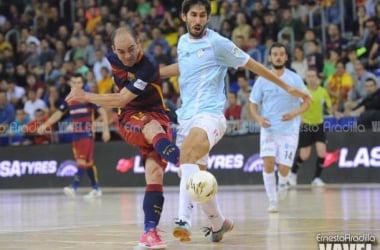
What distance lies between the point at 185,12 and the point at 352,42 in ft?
46.4

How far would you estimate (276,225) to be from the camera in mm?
10555

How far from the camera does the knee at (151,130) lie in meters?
8.72

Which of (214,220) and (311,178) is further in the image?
(311,178)

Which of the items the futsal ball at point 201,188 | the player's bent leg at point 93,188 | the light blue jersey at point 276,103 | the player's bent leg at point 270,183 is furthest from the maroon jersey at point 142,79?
the player's bent leg at point 93,188

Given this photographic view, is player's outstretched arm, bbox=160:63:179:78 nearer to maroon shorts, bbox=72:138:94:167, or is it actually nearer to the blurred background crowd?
maroon shorts, bbox=72:138:94:167

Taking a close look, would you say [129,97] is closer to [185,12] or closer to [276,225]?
[185,12]

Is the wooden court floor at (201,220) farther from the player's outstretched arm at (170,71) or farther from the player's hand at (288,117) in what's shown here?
the player's outstretched arm at (170,71)

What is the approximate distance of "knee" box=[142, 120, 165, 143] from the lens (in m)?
8.72

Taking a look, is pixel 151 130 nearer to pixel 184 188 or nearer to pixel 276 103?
pixel 184 188

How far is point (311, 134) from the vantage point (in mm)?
20375

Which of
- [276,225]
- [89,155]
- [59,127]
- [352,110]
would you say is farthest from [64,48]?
[276,225]

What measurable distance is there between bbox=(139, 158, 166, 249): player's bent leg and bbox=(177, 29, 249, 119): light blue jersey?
731 millimetres

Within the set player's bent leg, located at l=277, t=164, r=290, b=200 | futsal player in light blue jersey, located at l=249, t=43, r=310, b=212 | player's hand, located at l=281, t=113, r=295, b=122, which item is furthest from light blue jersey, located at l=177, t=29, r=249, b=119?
player's bent leg, located at l=277, t=164, r=290, b=200

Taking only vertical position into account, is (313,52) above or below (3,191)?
above
